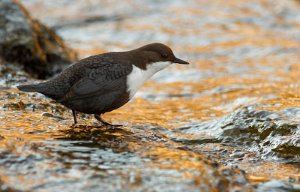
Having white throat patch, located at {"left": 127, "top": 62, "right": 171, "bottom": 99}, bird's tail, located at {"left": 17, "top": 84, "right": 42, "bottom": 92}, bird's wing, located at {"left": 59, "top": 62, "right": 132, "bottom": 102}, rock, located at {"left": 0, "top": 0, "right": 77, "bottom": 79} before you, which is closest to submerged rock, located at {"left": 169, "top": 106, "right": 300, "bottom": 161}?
white throat patch, located at {"left": 127, "top": 62, "right": 171, "bottom": 99}

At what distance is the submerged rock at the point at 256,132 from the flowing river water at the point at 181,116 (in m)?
0.01

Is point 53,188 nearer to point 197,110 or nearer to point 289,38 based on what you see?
point 197,110

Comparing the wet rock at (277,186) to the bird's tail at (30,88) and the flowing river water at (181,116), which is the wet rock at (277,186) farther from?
the bird's tail at (30,88)

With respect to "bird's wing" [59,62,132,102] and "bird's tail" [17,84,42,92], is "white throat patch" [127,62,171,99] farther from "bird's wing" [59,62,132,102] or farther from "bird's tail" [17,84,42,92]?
"bird's tail" [17,84,42,92]

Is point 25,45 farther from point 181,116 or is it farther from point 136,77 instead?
point 136,77

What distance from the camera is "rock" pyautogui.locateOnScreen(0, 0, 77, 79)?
7.64 m

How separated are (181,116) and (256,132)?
1.27 meters

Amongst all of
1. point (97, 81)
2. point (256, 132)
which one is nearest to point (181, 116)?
point (256, 132)

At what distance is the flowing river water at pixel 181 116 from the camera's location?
4004 mm

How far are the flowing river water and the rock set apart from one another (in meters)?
0.74

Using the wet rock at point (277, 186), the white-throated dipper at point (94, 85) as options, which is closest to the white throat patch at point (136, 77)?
the white-throated dipper at point (94, 85)

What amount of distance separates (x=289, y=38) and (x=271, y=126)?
581 centimetres

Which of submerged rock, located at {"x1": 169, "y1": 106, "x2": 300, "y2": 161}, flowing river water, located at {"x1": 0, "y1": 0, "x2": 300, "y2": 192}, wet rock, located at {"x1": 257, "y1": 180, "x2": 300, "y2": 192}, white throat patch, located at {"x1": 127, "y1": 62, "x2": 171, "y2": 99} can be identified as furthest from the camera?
submerged rock, located at {"x1": 169, "y1": 106, "x2": 300, "y2": 161}

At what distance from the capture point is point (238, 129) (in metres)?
6.15
